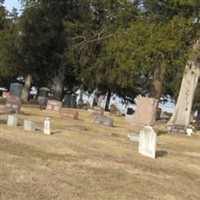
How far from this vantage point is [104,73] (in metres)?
48.8

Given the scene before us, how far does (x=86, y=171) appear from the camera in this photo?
9.91 meters

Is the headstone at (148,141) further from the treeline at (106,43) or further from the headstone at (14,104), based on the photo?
the treeline at (106,43)

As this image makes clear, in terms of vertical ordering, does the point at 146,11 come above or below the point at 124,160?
above

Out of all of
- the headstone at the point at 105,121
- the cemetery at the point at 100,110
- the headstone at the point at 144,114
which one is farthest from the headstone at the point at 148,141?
the headstone at the point at 105,121

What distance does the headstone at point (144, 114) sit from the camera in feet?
73.2

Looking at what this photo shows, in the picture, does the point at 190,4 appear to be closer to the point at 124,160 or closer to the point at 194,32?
the point at 194,32

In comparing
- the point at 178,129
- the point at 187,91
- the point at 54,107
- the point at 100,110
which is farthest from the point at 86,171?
the point at 100,110

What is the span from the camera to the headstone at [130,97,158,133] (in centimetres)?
2231

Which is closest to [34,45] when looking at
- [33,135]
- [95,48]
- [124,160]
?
[95,48]

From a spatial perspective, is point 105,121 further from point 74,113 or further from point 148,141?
point 148,141

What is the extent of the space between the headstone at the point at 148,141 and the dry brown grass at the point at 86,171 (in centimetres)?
25

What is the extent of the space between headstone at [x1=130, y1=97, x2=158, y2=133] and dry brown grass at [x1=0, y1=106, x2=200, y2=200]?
24.1 ft

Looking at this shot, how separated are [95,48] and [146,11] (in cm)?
1282

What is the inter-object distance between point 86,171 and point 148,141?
3853mm
